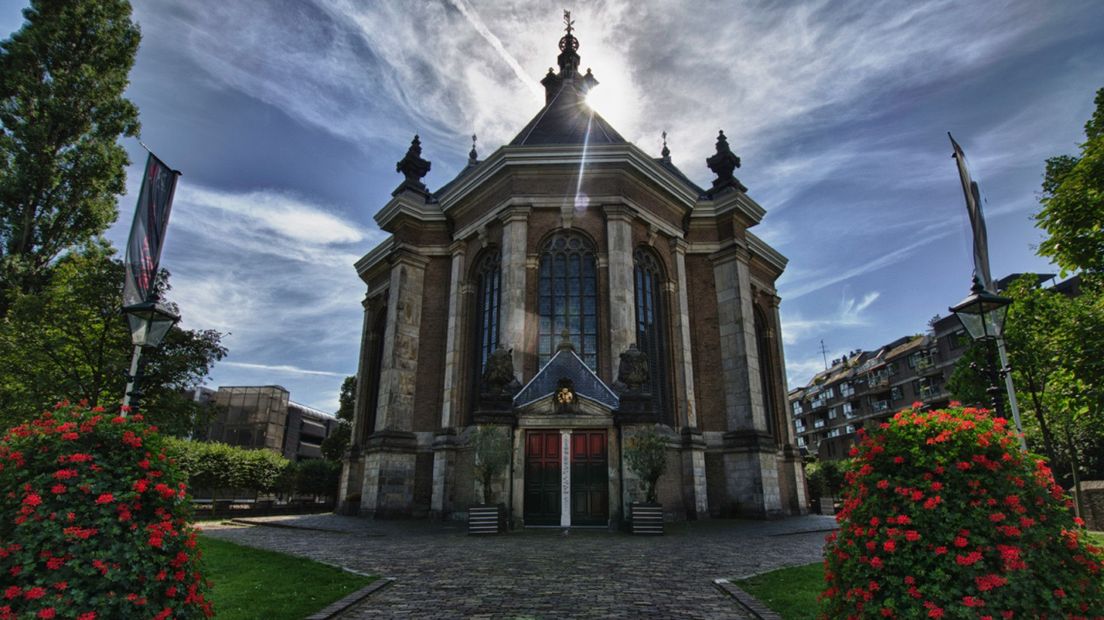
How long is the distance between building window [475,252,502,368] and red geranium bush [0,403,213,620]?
1755 cm

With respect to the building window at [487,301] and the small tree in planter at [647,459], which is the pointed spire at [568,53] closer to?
the building window at [487,301]

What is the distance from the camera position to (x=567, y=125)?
27969 millimetres

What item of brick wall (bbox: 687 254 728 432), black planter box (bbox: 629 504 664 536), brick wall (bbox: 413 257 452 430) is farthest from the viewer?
brick wall (bbox: 413 257 452 430)

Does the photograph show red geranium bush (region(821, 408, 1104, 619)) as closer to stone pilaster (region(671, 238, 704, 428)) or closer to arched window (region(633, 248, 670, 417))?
stone pilaster (region(671, 238, 704, 428))

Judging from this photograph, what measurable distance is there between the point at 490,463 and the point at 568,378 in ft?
11.8

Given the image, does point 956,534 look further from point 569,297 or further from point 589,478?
point 569,297

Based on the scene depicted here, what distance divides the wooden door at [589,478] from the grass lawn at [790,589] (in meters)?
7.01

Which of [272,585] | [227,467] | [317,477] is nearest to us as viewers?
[272,585]

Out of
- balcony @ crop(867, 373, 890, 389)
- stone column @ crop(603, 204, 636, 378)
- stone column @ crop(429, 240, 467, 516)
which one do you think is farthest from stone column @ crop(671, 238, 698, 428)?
balcony @ crop(867, 373, 890, 389)

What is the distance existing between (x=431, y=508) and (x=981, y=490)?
63.0 ft

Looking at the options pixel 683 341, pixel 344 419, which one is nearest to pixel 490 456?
pixel 683 341

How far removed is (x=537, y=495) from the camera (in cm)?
1587

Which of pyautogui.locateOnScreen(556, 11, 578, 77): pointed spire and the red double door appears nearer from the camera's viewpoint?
the red double door

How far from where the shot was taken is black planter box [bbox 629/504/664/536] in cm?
1398
